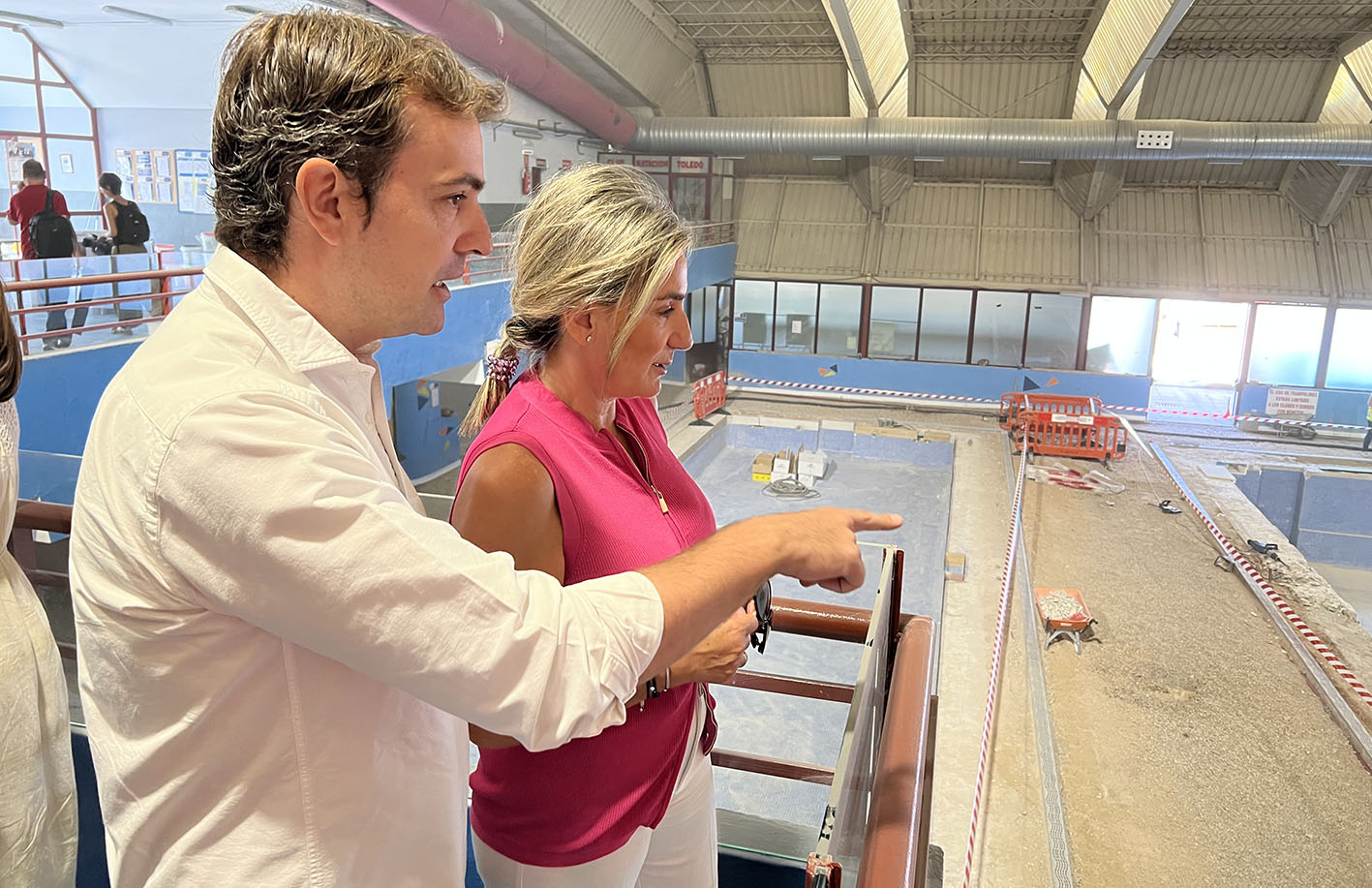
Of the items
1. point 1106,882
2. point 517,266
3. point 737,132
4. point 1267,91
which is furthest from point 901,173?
point 517,266

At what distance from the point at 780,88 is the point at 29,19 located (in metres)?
12.2

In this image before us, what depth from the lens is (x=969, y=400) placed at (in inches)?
712

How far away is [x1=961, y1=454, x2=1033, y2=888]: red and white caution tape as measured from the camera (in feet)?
16.6

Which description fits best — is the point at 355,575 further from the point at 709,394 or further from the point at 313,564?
the point at 709,394

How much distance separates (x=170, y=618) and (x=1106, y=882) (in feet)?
17.6

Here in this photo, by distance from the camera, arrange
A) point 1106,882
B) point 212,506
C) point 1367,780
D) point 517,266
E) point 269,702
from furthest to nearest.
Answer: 1. point 1367,780
2. point 1106,882
3. point 517,266
4. point 269,702
5. point 212,506

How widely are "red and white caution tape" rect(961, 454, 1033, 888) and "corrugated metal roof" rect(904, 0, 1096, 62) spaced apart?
8.25 metres

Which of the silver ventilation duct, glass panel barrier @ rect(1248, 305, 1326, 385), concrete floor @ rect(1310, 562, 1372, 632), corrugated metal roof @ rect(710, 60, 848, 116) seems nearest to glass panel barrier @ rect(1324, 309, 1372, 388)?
glass panel barrier @ rect(1248, 305, 1326, 385)

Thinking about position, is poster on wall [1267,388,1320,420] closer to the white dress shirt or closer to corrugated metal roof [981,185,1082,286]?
corrugated metal roof [981,185,1082,286]

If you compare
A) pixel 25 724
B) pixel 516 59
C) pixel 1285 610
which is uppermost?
pixel 516 59

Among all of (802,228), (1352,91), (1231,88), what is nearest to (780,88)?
(802,228)

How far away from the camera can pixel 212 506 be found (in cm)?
→ 74

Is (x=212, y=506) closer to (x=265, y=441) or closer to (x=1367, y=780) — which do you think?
(x=265, y=441)

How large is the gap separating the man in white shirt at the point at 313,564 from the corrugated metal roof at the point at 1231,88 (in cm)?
1872
